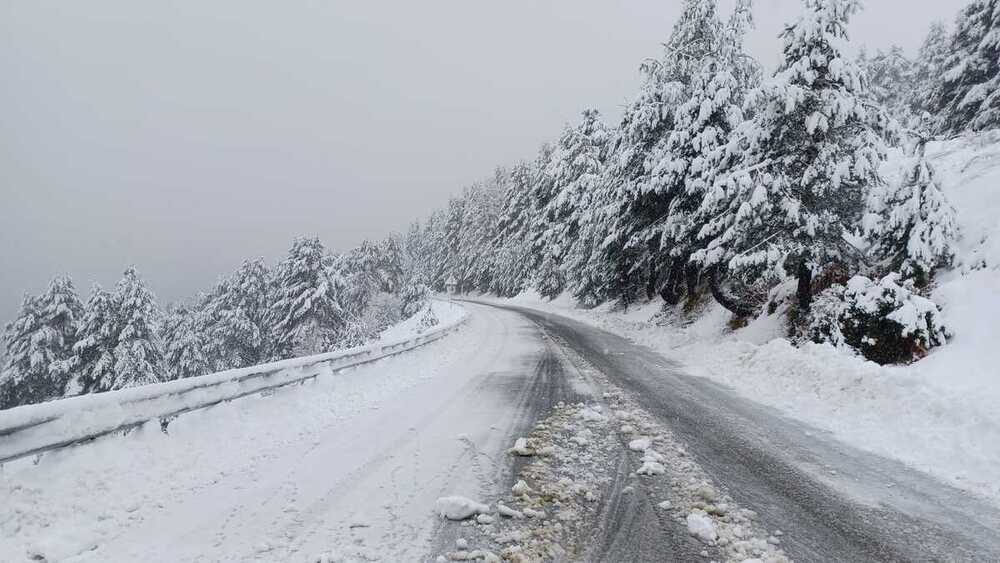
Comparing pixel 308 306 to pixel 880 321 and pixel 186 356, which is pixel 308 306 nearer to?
pixel 186 356

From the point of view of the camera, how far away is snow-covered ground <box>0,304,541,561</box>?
3.57m

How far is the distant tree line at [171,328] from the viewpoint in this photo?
93.2ft

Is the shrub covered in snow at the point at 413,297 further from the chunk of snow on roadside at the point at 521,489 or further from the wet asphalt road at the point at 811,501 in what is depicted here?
the chunk of snow on roadside at the point at 521,489

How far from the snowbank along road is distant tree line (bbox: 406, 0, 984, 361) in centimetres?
616

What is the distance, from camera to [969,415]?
616 cm

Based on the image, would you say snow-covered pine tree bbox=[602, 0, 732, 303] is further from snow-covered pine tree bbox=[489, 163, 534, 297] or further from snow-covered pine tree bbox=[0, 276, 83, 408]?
snow-covered pine tree bbox=[0, 276, 83, 408]

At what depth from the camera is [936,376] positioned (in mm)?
7812

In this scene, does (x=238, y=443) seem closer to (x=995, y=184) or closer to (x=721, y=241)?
(x=721, y=241)

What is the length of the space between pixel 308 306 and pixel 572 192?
19.6 metres

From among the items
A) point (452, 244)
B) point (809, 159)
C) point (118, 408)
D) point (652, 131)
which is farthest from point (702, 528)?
point (452, 244)

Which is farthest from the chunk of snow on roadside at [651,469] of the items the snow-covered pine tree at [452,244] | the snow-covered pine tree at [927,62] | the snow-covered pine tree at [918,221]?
the snow-covered pine tree at [452,244]

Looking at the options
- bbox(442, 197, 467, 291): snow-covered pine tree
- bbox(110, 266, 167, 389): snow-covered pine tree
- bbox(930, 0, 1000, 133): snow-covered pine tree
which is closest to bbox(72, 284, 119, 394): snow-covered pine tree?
bbox(110, 266, 167, 389): snow-covered pine tree

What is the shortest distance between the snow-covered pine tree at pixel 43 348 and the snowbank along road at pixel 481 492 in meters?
31.5

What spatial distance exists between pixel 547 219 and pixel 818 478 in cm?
3565
